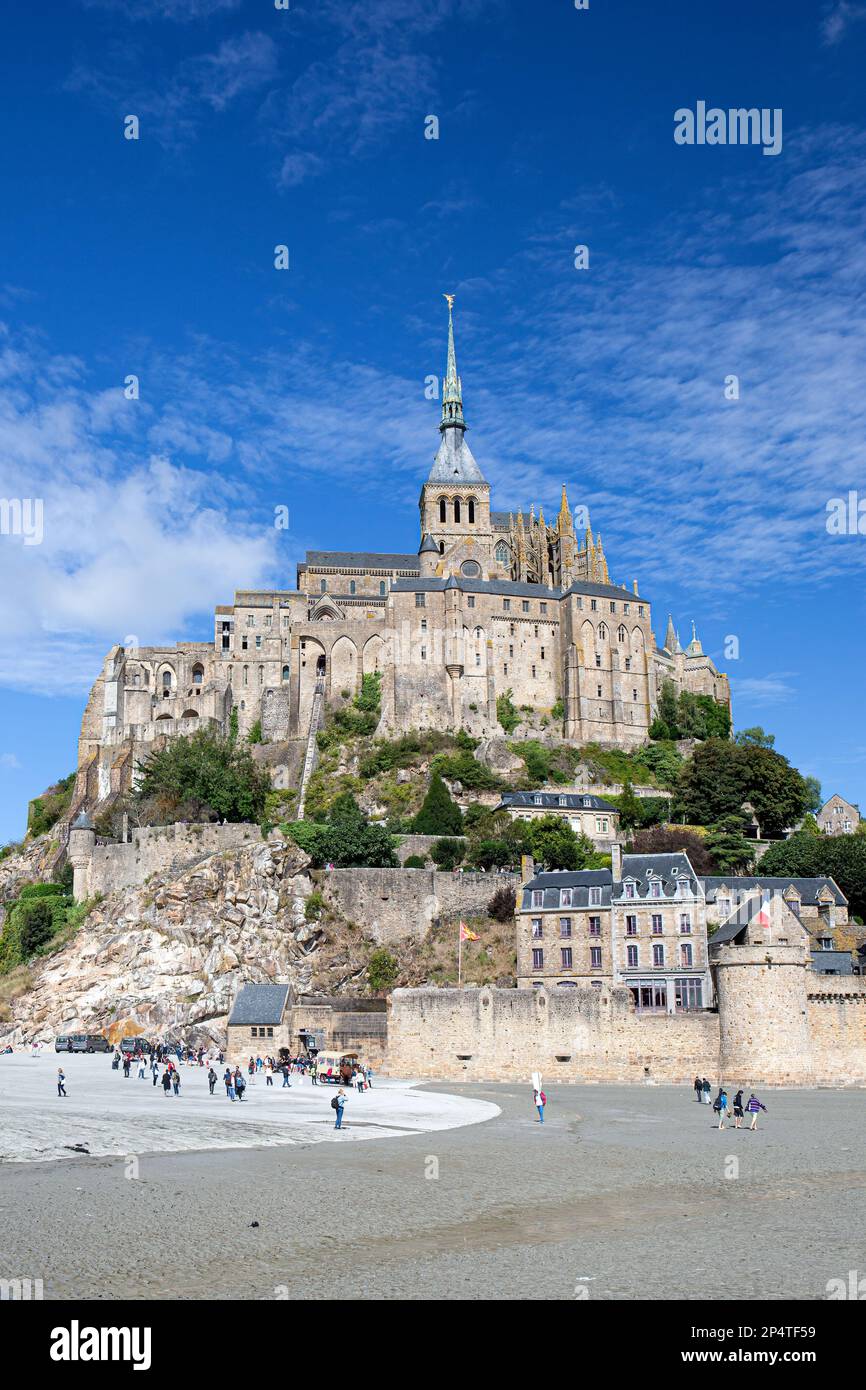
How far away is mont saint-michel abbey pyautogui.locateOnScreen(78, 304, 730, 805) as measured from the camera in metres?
87.6

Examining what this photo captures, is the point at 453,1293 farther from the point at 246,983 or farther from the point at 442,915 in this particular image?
the point at 442,915

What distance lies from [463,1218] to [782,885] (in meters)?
41.1

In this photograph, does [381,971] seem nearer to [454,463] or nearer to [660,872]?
[660,872]

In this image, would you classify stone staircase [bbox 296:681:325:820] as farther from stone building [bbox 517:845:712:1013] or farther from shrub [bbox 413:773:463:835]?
stone building [bbox 517:845:712:1013]

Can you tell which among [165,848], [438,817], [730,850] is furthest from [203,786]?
[730,850]

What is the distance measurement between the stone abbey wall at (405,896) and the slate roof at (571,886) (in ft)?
19.6

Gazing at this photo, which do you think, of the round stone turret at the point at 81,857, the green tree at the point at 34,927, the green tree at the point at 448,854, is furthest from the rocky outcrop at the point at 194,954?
the green tree at the point at 448,854

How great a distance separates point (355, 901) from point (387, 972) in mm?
4397

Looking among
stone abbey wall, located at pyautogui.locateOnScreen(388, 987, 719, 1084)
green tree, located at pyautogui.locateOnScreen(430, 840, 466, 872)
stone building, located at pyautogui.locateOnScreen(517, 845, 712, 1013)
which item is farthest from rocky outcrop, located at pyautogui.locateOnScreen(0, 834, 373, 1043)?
stone abbey wall, located at pyautogui.locateOnScreen(388, 987, 719, 1084)

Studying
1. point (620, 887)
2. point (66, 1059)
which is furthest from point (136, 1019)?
point (620, 887)

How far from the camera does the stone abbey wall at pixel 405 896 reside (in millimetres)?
59562

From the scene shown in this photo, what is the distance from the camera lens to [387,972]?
57000 millimetres

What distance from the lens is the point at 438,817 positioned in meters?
69.0

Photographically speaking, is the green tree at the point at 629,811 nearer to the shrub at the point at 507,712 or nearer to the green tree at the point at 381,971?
the shrub at the point at 507,712
